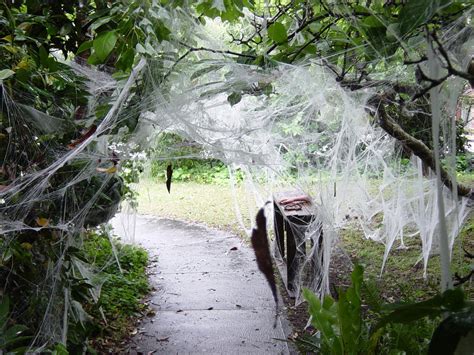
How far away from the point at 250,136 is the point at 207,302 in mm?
2102

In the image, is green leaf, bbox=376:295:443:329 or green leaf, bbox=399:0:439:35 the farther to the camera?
green leaf, bbox=399:0:439:35

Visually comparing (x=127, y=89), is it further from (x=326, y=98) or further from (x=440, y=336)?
(x=440, y=336)

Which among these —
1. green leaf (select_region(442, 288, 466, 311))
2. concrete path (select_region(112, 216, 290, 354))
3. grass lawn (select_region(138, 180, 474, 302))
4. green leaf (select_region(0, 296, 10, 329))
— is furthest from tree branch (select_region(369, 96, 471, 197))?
green leaf (select_region(0, 296, 10, 329))

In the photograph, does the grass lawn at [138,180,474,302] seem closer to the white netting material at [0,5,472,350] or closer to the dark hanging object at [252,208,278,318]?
the white netting material at [0,5,472,350]

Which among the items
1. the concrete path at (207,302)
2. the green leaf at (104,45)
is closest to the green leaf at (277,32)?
the green leaf at (104,45)

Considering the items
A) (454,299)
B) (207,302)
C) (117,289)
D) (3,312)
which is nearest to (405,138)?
(454,299)

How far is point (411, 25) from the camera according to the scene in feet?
3.75

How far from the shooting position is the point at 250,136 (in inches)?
144

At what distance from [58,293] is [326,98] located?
198cm

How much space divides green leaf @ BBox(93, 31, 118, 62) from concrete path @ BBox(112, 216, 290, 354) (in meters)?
2.84

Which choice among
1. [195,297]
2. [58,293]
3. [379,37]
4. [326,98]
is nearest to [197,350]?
[195,297]

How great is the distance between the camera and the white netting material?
2105mm

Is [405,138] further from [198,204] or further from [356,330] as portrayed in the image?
[198,204]

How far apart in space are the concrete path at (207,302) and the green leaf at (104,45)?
284 cm
